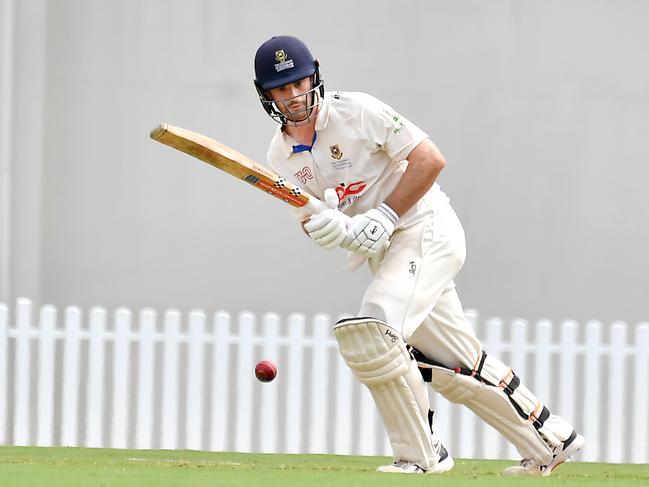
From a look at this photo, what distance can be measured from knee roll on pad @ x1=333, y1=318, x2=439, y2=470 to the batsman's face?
71 cm

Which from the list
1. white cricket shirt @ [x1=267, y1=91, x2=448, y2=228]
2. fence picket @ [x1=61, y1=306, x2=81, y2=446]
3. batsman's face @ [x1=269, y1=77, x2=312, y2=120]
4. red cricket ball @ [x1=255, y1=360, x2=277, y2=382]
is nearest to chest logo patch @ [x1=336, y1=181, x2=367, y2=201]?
white cricket shirt @ [x1=267, y1=91, x2=448, y2=228]

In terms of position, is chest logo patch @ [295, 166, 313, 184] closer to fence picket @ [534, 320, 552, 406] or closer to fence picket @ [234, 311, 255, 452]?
fence picket @ [234, 311, 255, 452]

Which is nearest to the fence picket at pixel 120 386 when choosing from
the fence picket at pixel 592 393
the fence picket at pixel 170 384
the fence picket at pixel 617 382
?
the fence picket at pixel 170 384

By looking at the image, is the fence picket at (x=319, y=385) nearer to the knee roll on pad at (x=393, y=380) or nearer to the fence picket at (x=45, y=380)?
the fence picket at (x=45, y=380)

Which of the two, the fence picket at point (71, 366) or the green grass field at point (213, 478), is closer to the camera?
the green grass field at point (213, 478)

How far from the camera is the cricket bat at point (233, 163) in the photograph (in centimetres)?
419

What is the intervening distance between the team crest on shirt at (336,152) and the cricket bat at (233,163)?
150mm

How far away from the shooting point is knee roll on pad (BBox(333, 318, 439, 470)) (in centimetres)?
410

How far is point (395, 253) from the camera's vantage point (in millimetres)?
4414

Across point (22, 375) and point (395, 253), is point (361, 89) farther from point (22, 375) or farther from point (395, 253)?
point (395, 253)

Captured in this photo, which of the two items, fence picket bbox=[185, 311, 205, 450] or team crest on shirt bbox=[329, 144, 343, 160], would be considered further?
fence picket bbox=[185, 311, 205, 450]

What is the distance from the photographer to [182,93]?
7.71 meters

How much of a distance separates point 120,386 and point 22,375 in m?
0.53

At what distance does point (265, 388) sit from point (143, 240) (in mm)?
1219
